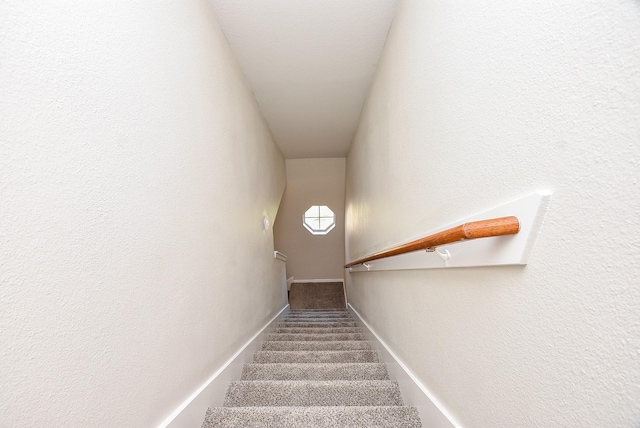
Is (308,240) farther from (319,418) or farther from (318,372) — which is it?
(319,418)

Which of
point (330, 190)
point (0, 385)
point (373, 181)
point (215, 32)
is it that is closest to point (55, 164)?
point (0, 385)

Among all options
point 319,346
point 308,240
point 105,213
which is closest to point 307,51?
point 105,213

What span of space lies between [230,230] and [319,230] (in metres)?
5.45

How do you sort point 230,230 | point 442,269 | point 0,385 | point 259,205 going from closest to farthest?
point 0,385
point 442,269
point 230,230
point 259,205

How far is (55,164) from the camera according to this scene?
2.75 feet

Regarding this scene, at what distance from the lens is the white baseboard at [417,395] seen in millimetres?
1362

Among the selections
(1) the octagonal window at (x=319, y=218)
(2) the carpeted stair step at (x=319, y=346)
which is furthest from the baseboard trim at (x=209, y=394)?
(1) the octagonal window at (x=319, y=218)

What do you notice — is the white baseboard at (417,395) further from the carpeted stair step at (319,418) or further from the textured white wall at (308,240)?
the textured white wall at (308,240)

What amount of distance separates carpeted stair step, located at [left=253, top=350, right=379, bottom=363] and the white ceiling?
2384 millimetres

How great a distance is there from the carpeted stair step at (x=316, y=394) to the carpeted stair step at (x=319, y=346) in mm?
986

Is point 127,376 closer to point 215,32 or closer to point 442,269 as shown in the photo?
point 442,269

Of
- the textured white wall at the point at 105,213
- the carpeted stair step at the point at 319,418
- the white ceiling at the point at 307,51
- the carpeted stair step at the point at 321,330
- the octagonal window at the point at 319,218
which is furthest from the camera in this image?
the octagonal window at the point at 319,218

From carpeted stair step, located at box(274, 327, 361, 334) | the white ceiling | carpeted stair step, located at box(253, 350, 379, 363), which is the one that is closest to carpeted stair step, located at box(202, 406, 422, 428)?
carpeted stair step, located at box(253, 350, 379, 363)

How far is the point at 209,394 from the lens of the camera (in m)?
1.79
